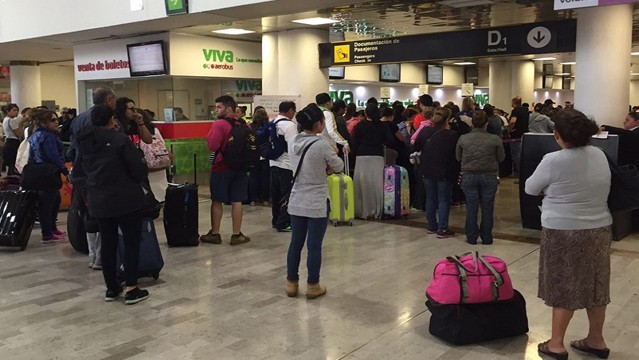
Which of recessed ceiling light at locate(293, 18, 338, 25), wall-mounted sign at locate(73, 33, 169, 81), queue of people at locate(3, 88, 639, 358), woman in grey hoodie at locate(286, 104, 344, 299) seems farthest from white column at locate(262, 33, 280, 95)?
woman in grey hoodie at locate(286, 104, 344, 299)

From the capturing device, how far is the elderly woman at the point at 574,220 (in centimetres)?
330

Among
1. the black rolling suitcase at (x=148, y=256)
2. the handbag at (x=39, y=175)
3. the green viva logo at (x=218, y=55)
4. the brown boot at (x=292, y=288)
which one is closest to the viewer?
the brown boot at (x=292, y=288)

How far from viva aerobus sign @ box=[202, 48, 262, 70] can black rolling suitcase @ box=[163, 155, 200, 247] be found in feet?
19.0

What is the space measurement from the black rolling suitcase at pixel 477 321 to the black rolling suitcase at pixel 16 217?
4767 millimetres

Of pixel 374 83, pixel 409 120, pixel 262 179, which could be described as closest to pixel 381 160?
pixel 409 120

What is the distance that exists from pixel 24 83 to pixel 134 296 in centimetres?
1537

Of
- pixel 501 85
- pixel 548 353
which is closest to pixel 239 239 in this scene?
pixel 548 353

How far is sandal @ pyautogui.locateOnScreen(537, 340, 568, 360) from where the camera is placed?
349 cm

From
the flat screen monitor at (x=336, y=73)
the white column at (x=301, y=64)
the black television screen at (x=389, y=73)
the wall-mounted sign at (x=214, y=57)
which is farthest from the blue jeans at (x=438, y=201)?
the black television screen at (x=389, y=73)

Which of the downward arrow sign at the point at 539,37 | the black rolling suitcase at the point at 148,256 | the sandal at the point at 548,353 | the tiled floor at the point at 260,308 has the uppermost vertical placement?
the downward arrow sign at the point at 539,37

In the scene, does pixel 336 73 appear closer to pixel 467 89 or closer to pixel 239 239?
pixel 467 89

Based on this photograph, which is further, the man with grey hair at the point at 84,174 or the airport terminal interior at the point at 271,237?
the man with grey hair at the point at 84,174

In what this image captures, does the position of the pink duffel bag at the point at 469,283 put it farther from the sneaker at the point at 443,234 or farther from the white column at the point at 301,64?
the white column at the point at 301,64

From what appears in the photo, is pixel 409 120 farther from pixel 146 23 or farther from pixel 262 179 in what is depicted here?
pixel 146 23
